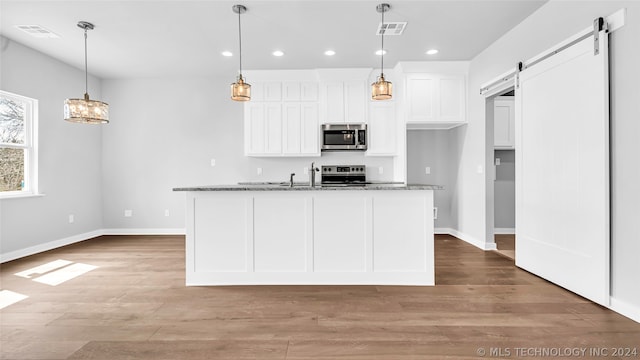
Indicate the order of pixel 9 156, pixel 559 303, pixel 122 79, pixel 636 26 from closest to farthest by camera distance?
pixel 636 26, pixel 559 303, pixel 9 156, pixel 122 79

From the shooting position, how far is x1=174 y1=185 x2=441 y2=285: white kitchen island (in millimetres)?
2902

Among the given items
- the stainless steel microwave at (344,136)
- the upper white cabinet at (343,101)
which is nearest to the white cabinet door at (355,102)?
the upper white cabinet at (343,101)

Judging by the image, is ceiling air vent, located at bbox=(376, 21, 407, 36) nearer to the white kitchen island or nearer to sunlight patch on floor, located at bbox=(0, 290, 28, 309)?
the white kitchen island

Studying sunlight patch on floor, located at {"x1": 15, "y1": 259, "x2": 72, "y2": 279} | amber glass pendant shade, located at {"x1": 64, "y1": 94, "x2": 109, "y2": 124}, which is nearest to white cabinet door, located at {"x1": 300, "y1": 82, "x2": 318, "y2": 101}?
amber glass pendant shade, located at {"x1": 64, "y1": 94, "x2": 109, "y2": 124}

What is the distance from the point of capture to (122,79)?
555cm

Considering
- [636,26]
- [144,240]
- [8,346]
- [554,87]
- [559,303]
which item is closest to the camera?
[8,346]

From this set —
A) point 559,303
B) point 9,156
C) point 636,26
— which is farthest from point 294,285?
point 9,156

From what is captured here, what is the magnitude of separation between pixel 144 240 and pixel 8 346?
10.8 ft

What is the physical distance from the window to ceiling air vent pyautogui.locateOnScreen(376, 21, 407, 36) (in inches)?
186

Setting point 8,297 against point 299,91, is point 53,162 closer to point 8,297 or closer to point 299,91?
point 8,297

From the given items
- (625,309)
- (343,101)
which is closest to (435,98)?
(343,101)

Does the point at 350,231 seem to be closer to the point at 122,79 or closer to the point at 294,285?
the point at 294,285

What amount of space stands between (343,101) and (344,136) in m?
0.60

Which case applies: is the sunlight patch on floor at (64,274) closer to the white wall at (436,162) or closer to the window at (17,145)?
the window at (17,145)
